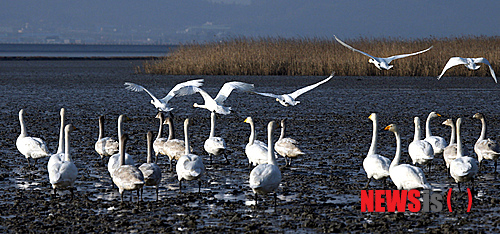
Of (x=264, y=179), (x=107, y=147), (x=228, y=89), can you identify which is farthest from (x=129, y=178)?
(x=228, y=89)

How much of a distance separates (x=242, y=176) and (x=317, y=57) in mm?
22170

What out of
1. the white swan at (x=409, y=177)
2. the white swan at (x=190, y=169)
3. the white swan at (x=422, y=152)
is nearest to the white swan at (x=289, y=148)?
the white swan at (x=422, y=152)

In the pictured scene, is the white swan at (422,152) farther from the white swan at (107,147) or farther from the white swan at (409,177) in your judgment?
the white swan at (107,147)

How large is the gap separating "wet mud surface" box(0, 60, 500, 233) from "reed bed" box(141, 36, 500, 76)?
933cm

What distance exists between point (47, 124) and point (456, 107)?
34.9ft

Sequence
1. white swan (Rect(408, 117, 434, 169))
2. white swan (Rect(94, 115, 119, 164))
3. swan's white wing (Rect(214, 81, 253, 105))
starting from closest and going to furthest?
white swan (Rect(408, 117, 434, 169)) → white swan (Rect(94, 115, 119, 164)) → swan's white wing (Rect(214, 81, 253, 105))

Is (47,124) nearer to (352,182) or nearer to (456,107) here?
(352,182)

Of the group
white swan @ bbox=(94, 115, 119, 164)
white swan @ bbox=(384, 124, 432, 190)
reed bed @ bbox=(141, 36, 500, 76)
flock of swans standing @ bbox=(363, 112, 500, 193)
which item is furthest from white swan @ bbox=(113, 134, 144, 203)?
reed bed @ bbox=(141, 36, 500, 76)

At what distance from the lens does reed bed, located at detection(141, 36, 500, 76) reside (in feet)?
97.1

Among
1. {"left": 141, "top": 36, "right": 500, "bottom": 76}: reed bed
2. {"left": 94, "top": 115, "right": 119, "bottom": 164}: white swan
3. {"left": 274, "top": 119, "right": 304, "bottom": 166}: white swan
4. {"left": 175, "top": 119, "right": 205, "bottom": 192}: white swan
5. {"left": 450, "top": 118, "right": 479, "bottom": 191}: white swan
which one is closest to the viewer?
{"left": 450, "top": 118, "right": 479, "bottom": 191}: white swan

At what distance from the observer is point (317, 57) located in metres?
30.7

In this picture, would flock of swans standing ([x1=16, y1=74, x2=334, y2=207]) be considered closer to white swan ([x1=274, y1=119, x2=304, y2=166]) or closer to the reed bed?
white swan ([x1=274, y1=119, x2=304, y2=166])

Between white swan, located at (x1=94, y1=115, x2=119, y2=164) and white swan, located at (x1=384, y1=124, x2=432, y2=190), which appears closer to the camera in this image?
white swan, located at (x1=384, y1=124, x2=432, y2=190)

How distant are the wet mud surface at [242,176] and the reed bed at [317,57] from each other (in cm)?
933
